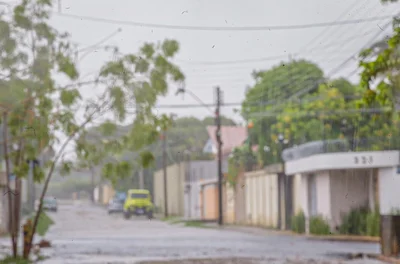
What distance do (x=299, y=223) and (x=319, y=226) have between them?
2414 millimetres

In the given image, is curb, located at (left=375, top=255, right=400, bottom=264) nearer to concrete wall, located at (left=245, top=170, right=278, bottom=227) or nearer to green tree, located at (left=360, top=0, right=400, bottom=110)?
green tree, located at (left=360, top=0, right=400, bottom=110)

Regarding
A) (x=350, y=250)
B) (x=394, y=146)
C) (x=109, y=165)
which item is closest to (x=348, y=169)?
(x=394, y=146)

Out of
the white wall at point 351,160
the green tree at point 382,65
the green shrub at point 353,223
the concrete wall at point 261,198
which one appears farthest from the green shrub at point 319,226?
the green tree at point 382,65

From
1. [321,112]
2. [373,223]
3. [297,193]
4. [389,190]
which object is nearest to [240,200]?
[321,112]

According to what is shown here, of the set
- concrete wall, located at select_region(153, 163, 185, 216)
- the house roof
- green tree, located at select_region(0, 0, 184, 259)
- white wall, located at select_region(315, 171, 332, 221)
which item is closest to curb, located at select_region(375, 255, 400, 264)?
green tree, located at select_region(0, 0, 184, 259)

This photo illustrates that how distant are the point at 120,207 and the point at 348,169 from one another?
44.8m

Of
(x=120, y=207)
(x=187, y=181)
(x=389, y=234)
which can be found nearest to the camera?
(x=389, y=234)

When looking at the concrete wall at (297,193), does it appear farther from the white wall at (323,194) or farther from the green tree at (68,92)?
the green tree at (68,92)

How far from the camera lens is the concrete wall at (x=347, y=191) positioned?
3806cm

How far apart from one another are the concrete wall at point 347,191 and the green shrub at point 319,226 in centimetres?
63

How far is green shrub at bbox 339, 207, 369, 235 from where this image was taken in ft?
120

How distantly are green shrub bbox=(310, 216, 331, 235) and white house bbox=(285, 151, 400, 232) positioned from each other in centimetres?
47

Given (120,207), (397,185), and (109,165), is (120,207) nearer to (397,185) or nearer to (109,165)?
(397,185)

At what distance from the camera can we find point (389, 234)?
2202 centimetres
